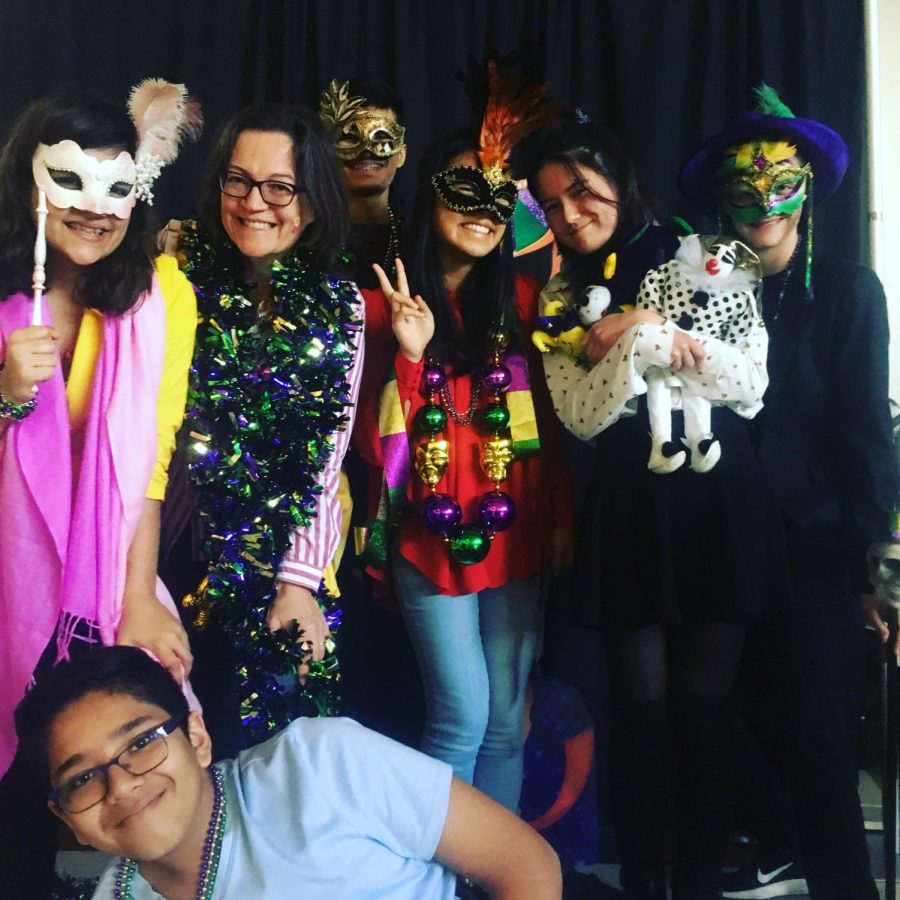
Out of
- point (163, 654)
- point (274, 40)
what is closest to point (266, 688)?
point (163, 654)

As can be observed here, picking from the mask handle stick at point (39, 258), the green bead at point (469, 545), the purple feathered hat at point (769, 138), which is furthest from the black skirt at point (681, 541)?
the mask handle stick at point (39, 258)

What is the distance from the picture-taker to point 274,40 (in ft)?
5.19

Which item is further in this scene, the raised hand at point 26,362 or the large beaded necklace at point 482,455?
the large beaded necklace at point 482,455

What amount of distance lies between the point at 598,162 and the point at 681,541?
0.58m

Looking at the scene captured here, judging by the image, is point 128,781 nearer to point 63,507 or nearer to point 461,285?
point 63,507

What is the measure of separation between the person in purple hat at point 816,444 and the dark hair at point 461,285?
1.17 feet

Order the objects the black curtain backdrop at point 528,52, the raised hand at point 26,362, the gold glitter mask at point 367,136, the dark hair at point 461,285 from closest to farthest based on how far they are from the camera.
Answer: the raised hand at point 26,362, the dark hair at point 461,285, the gold glitter mask at point 367,136, the black curtain backdrop at point 528,52

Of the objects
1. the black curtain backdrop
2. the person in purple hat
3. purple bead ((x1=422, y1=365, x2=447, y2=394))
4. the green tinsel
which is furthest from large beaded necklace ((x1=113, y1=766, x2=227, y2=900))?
the green tinsel

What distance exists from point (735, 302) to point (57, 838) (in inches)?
47.9

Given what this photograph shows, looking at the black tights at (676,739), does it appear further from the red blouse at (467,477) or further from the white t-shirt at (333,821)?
the white t-shirt at (333,821)

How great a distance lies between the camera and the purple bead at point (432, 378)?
50.6 inches

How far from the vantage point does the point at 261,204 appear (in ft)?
3.80

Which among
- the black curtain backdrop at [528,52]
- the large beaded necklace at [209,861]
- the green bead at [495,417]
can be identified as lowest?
the large beaded necklace at [209,861]

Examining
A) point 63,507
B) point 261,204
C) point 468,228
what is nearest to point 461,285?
point 468,228
